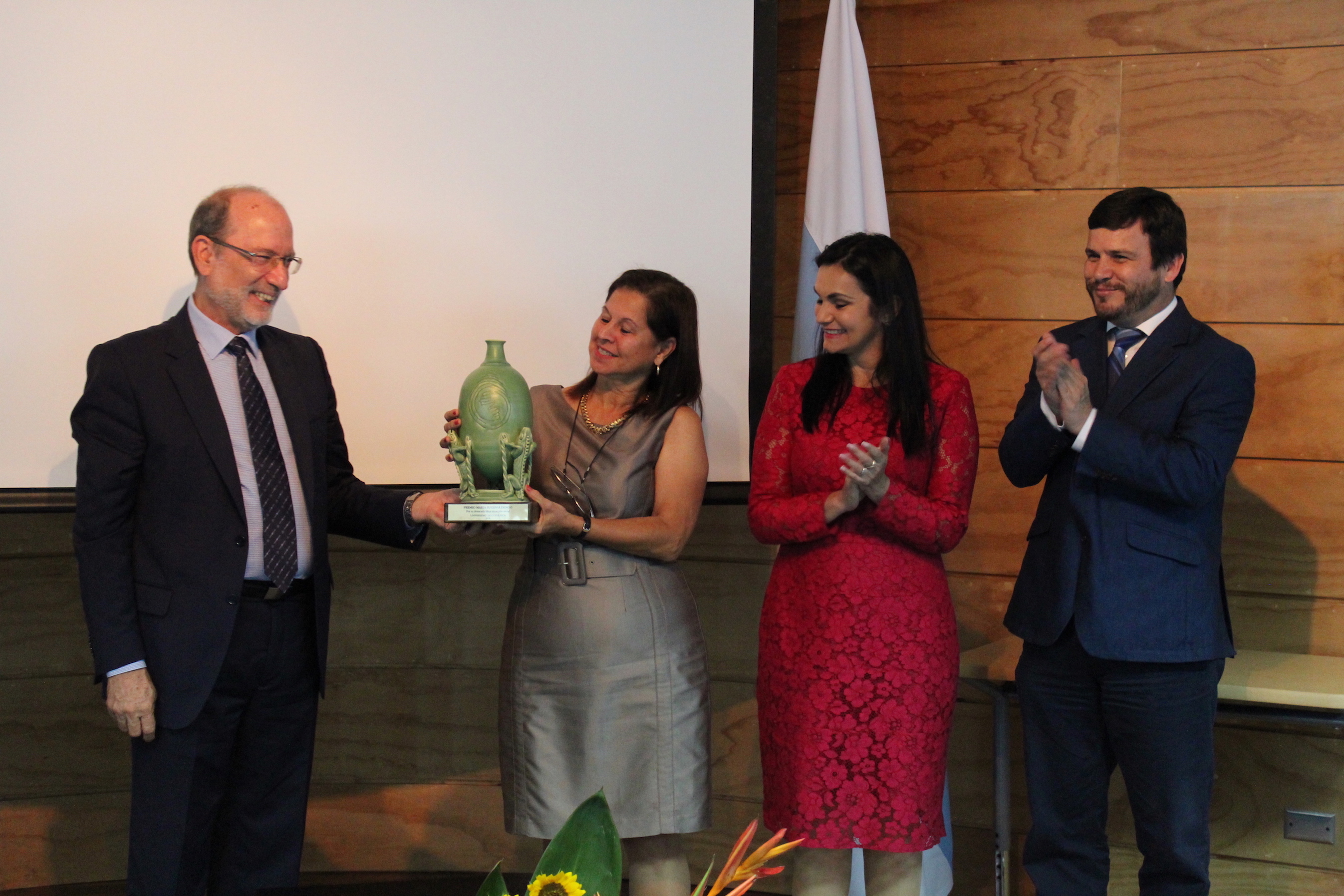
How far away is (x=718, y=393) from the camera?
2.94m

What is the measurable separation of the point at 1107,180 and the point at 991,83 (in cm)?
39

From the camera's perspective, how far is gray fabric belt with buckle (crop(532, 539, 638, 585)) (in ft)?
7.66

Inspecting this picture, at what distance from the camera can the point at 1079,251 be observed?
3.15m

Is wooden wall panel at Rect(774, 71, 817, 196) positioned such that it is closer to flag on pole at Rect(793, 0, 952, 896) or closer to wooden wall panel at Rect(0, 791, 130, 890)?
flag on pole at Rect(793, 0, 952, 896)

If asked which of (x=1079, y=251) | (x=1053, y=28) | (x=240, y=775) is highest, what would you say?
(x=1053, y=28)

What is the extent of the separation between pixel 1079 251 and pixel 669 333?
50.6 inches

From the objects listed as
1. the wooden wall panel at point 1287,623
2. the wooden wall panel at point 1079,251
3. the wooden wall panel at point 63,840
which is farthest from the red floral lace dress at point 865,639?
the wooden wall panel at point 63,840

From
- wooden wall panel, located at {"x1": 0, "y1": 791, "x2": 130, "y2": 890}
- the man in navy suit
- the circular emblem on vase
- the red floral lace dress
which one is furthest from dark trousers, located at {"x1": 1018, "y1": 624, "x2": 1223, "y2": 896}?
wooden wall panel, located at {"x1": 0, "y1": 791, "x2": 130, "y2": 890}

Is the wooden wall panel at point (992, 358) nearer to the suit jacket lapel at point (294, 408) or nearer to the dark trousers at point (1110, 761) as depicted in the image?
the dark trousers at point (1110, 761)

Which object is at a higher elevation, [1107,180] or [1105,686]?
[1107,180]

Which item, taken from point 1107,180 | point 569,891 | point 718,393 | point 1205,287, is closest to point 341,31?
point 718,393

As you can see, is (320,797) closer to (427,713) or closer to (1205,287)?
(427,713)

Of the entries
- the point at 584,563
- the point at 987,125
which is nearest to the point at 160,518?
the point at 584,563

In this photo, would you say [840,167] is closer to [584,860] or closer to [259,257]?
[259,257]
